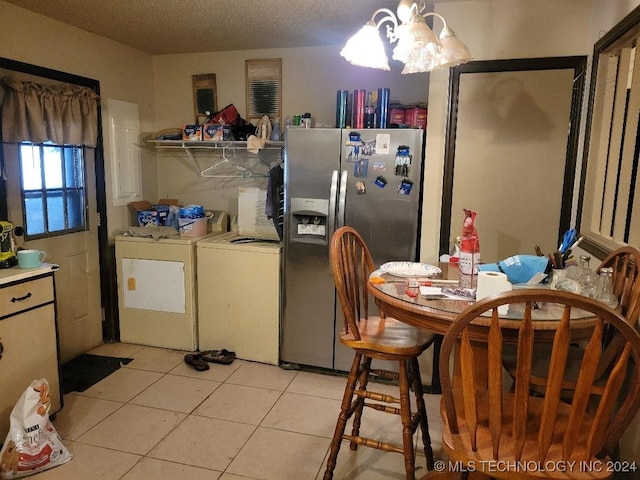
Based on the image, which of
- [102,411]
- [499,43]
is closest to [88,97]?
[102,411]

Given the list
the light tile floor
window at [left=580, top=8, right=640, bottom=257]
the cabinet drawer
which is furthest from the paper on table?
the cabinet drawer

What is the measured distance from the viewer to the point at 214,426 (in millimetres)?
2484

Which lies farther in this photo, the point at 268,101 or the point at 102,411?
the point at 268,101

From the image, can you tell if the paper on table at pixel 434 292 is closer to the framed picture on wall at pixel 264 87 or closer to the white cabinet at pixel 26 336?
the white cabinet at pixel 26 336

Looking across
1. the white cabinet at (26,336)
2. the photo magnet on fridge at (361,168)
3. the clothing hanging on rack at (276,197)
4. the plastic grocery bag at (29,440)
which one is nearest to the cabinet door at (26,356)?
the white cabinet at (26,336)

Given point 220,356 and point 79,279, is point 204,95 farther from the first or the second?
point 220,356

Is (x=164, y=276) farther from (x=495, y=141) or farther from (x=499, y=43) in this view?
(x=499, y=43)

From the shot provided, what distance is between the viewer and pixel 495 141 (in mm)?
2764

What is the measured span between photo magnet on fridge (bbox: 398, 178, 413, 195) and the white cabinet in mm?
2069

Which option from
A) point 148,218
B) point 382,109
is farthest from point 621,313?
point 148,218

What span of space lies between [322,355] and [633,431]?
185 cm

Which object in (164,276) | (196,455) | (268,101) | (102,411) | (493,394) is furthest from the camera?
(268,101)

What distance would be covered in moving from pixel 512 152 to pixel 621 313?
143 centimetres

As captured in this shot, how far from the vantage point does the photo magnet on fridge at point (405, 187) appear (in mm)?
2814
